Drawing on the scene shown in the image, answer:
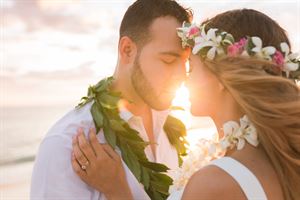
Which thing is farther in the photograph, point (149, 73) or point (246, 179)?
point (149, 73)

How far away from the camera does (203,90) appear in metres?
3.06

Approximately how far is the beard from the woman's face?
0.71 meters

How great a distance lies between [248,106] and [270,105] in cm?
10

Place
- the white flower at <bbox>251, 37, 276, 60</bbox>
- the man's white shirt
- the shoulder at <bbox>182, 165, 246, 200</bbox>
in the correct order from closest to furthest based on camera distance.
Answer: the shoulder at <bbox>182, 165, 246, 200</bbox> → the white flower at <bbox>251, 37, 276, 60</bbox> → the man's white shirt

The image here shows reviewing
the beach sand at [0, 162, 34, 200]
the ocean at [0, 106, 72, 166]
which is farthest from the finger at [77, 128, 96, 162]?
the beach sand at [0, 162, 34, 200]

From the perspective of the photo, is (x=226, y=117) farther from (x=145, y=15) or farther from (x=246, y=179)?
(x=145, y=15)

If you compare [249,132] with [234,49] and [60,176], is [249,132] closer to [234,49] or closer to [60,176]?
[234,49]

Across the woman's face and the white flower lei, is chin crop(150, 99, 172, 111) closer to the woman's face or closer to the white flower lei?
the white flower lei

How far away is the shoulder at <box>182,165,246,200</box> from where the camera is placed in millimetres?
2590

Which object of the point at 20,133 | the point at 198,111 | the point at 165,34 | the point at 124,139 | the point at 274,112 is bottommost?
the point at 20,133

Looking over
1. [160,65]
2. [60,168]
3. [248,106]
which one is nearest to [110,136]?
[60,168]

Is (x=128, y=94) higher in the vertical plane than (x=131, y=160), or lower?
higher

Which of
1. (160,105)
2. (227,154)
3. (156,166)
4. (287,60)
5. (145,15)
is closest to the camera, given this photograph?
(227,154)

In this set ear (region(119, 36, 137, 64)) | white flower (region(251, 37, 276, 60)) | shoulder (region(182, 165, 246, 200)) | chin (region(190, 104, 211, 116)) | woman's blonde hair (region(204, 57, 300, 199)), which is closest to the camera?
shoulder (region(182, 165, 246, 200))
